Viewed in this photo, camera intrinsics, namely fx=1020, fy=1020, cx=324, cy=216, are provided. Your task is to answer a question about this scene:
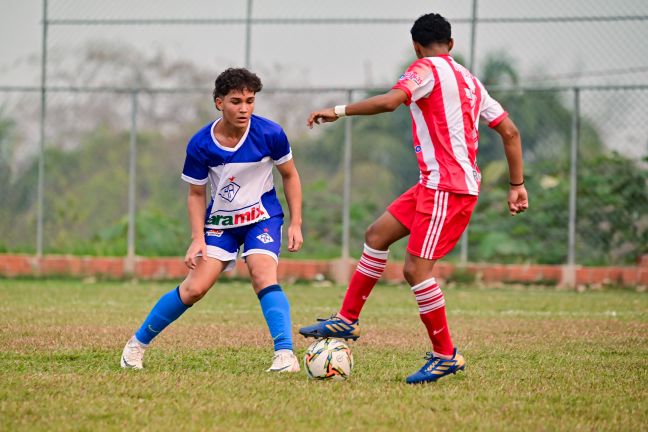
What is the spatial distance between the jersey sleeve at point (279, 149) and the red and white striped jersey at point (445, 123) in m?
0.79

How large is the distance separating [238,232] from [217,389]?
123 cm

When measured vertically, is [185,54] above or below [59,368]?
above

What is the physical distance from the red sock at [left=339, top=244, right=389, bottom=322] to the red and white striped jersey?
2.03ft

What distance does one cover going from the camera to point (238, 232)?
5.86 m

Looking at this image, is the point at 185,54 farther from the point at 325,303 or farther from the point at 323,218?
the point at 325,303

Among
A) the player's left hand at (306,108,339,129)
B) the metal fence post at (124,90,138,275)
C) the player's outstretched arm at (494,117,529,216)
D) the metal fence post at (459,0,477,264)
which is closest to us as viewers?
the player's left hand at (306,108,339,129)

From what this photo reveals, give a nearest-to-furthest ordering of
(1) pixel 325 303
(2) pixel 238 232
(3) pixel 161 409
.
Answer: (3) pixel 161 409, (2) pixel 238 232, (1) pixel 325 303

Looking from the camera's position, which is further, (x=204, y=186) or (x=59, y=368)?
(x=204, y=186)

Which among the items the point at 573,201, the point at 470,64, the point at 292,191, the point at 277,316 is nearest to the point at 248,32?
A: the point at 470,64

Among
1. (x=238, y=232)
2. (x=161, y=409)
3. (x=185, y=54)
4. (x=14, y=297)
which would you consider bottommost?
(x=14, y=297)

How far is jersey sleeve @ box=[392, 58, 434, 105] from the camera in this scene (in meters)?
5.25

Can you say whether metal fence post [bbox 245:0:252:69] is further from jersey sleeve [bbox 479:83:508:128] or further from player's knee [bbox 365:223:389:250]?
jersey sleeve [bbox 479:83:508:128]

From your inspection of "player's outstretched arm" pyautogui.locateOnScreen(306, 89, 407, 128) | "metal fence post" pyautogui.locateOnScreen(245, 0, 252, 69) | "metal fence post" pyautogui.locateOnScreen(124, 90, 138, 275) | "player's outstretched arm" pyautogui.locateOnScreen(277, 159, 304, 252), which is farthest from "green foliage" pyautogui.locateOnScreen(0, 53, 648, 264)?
"player's outstretched arm" pyautogui.locateOnScreen(306, 89, 407, 128)

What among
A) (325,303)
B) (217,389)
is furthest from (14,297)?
(217,389)
